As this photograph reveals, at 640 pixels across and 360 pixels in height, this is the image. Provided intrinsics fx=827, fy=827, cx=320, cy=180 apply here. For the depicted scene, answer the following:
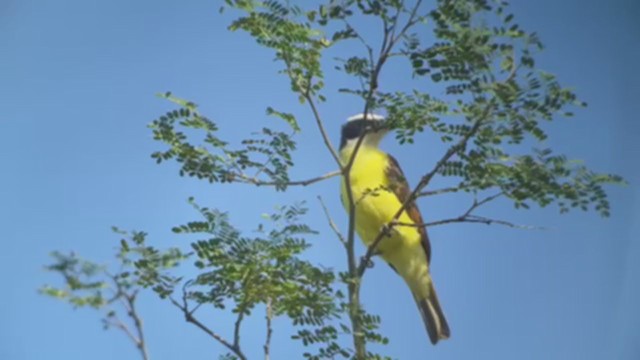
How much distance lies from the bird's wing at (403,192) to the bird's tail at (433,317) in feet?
0.49

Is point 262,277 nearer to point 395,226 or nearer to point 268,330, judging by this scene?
point 268,330

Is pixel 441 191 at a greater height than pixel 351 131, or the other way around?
pixel 351 131

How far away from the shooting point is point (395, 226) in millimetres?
2830

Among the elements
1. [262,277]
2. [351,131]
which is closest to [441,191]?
[262,277]

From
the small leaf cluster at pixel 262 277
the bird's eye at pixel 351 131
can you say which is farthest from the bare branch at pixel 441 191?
the bird's eye at pixel 351 131

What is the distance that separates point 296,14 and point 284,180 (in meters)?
0.40

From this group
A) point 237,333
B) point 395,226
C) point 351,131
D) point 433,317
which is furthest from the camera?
point 351,131

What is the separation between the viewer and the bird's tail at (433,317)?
2.90m

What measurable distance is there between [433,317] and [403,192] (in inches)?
20.5

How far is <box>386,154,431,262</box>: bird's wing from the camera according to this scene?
280 centimetres

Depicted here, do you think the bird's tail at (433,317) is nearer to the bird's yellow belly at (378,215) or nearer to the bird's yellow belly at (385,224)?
the bird's yellow belly at (385,224)

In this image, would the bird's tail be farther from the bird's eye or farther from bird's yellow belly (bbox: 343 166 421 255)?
the bird's eye

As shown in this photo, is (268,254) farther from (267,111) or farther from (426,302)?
(426,302)

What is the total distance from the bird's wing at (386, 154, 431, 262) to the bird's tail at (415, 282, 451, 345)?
15 cm
